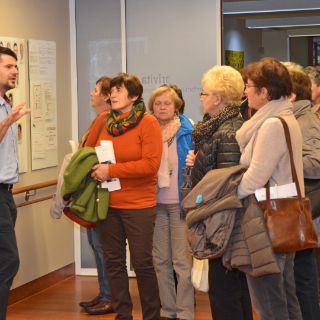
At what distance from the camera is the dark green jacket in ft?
15.1

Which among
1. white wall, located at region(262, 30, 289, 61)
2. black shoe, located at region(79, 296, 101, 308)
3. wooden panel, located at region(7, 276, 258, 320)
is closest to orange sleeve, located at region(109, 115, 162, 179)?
wooden panel, located at region(7, 276, 258, 320)

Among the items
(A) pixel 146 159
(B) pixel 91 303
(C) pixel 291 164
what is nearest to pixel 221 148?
(C) pixel 291 164

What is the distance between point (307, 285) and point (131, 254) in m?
1.18

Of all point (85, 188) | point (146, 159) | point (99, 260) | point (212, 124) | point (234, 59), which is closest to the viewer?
point (212, 124)

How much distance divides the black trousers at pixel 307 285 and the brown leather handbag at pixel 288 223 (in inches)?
27.1

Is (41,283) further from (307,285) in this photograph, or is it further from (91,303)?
(307,285)

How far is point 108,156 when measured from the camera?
464cm

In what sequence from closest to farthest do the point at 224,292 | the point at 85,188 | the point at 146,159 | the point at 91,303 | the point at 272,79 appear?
1. the point at 272,79
2. the point at 224,292
3. the point at 146,159
4. the point at 85,188
5. the point at 91,303

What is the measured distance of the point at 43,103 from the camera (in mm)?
6234

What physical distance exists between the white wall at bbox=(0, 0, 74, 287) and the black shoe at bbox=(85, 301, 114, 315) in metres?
0.72

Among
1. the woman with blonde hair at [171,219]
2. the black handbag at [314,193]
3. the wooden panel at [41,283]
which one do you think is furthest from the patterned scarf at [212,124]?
the wooden panel at [41,283]

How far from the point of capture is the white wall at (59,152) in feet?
19.4

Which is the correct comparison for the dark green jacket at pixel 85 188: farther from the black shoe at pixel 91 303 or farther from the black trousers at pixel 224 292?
the black shoe at pixel 91 303

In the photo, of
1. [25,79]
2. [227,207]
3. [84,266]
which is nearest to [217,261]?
[227,207]
